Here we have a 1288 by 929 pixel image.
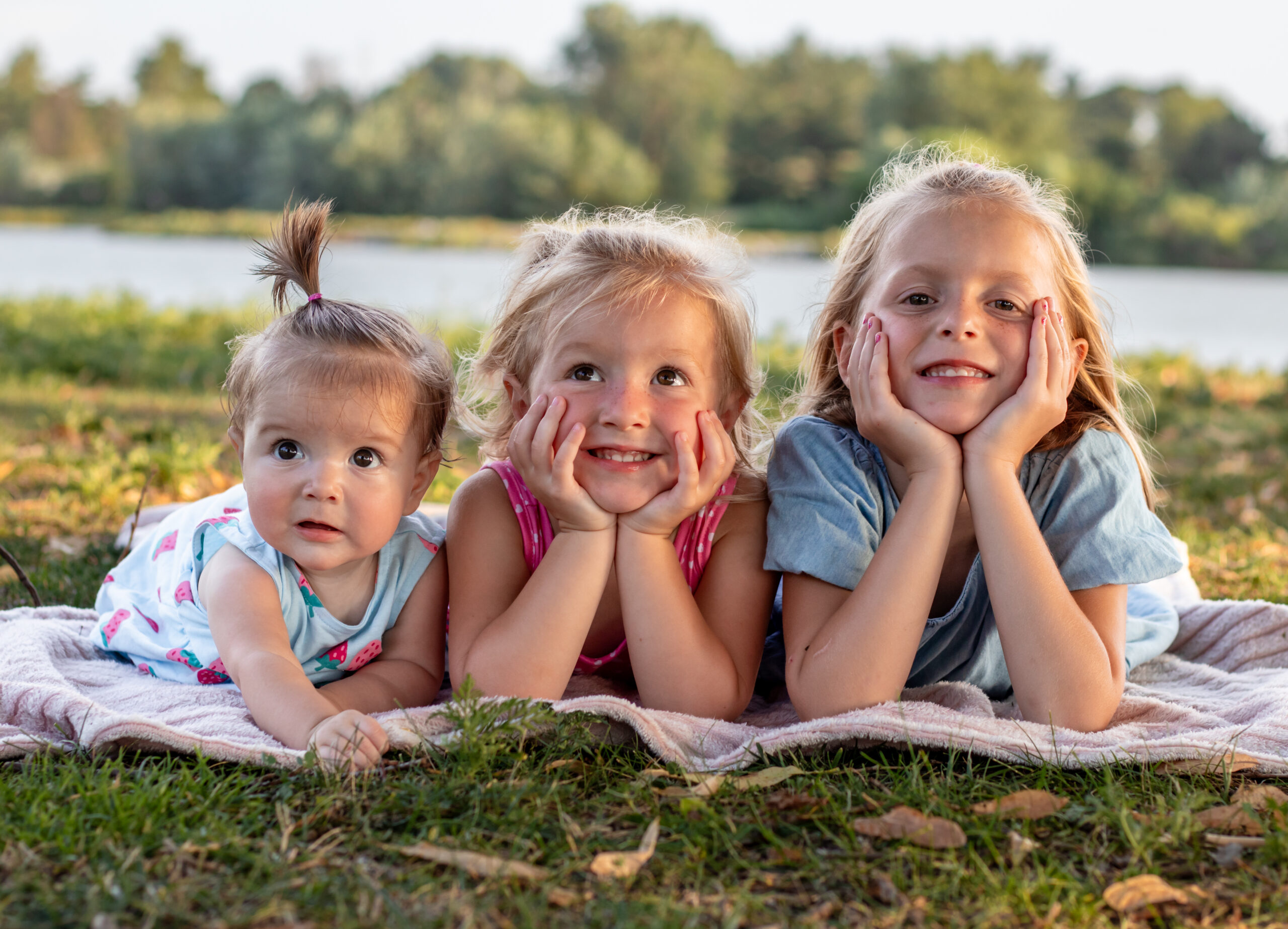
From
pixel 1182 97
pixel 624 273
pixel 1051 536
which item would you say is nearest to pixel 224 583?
pixel 624 273

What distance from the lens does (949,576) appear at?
2.75m

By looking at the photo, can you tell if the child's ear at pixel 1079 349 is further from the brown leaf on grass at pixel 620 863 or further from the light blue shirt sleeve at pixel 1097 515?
the brown leaf on grass at pixel 620 863

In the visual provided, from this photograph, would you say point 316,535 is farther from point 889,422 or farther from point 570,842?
Result: point 889,422

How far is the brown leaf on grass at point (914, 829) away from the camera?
1.85 meters

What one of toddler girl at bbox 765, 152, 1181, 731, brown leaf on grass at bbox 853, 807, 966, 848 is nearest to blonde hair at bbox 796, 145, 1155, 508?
toddler girl at bbox 765, 152, 1181, 731

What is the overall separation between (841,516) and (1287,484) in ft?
13.9

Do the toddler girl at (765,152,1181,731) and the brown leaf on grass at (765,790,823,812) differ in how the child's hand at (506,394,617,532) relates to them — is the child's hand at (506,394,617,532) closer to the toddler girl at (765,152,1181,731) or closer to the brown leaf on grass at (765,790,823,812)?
the toddler girl at (765,152,1181,731)

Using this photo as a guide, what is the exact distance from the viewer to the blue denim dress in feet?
8.10

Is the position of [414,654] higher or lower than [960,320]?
lower

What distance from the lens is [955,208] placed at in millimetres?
2574

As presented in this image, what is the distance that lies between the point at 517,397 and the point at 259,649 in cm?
84

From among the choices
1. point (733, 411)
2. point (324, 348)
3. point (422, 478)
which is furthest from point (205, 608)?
point (733, 411)

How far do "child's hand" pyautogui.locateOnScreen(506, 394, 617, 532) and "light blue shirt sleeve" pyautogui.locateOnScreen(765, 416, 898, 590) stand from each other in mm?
406

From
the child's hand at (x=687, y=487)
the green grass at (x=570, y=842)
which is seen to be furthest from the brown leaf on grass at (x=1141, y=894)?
the child's hand at (x=687, y=487)
